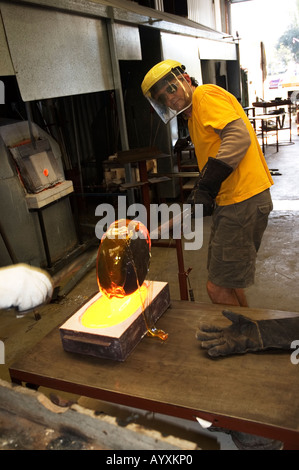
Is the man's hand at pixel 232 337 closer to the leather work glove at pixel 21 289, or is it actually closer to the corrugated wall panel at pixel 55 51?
the leather work glove at pixel 21 289

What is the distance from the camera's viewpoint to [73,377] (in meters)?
1.76

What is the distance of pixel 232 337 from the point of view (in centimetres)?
179

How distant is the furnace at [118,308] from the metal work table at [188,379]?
0.06 meters

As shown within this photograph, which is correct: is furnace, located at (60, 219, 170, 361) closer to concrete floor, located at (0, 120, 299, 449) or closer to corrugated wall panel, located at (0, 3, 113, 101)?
concrete floor, located at (0, 120, 299, 449)

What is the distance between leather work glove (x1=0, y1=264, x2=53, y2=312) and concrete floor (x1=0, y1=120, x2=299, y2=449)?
1138 millimetres

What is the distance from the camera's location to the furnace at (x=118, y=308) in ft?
6.00

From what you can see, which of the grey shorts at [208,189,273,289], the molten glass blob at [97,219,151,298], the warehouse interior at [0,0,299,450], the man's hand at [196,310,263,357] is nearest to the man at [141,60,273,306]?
the grey shorts at [208,189,273,289]

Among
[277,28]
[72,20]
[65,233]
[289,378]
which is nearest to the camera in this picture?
[289,378]

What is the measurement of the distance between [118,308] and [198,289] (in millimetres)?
2115

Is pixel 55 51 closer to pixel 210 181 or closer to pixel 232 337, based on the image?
pixel 210 181

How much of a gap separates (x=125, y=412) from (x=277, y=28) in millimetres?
22987

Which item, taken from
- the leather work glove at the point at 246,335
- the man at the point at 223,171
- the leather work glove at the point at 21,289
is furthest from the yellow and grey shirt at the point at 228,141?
the leather work glove at the point at 21,289

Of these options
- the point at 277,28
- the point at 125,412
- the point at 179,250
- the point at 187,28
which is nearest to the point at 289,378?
the point at 125,412
